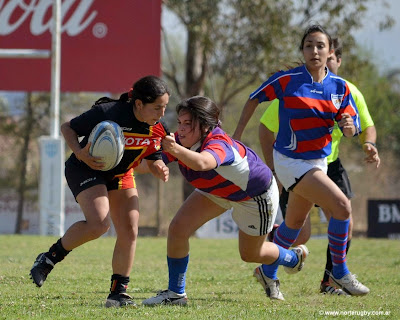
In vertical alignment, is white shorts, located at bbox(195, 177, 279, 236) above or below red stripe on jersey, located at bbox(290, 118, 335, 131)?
below

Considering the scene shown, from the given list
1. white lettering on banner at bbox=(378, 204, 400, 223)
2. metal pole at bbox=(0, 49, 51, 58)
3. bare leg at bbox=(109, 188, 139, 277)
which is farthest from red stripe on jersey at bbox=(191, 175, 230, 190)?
white lettering on banner at bbox=(378, 204, 400, 223)

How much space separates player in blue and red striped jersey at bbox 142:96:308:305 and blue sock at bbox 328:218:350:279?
429mm

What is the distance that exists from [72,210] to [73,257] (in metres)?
6.93

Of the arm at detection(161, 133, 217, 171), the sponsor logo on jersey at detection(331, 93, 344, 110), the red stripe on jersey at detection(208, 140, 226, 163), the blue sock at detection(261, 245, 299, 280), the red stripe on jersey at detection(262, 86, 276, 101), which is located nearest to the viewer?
the arm at detection(161, 133, 217, 171)

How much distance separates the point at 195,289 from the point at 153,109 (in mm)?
2180

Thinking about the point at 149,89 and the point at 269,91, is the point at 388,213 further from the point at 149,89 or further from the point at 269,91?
the point at 149,89

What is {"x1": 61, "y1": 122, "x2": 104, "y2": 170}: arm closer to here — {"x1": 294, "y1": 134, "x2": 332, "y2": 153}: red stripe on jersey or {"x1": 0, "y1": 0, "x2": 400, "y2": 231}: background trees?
{"x1": 294, "y1": 134, "x2": 332, "y2": 153}: red stripe on jersey

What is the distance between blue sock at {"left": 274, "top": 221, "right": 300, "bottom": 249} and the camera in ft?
22.0

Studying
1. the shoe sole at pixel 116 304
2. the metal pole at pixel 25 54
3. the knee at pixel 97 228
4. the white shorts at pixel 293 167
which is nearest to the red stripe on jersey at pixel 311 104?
the white shorts at pixel 293 167

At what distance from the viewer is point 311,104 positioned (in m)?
6.30

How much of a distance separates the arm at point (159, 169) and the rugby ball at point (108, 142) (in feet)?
0.87

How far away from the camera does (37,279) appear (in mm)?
5621

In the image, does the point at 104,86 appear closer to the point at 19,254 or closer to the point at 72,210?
the point at 72,210

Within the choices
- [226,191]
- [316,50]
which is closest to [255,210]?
[226,191]
